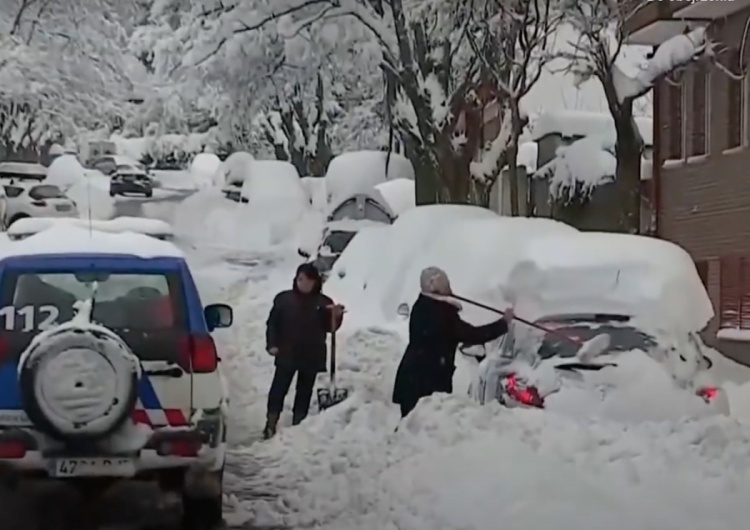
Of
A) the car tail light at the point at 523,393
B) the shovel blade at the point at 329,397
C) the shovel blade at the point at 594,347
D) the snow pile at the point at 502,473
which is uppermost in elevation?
the shovel blade at the point at 594,347

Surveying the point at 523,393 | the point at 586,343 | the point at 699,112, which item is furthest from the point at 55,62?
the point at 523,393

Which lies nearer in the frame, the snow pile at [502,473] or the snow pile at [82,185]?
the snow pile at [502,473]

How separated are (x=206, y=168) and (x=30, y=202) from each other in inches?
109

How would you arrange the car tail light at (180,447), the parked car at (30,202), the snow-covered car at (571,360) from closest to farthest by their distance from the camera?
the car tail light at (180,447), the snow-covered car at (571,360), the parked car at (30,202)

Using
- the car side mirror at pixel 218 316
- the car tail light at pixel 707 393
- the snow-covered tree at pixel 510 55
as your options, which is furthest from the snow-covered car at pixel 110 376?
the snow-covered tree at pixel 510 55

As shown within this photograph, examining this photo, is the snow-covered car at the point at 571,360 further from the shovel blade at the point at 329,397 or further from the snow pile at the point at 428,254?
the snow pile at the point at 428,254

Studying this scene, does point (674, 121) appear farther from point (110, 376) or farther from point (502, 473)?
point (110, 376)

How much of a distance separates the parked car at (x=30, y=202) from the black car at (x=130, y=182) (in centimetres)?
74

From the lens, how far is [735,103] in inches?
577

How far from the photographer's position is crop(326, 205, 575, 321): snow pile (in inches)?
524

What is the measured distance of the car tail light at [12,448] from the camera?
671 cm

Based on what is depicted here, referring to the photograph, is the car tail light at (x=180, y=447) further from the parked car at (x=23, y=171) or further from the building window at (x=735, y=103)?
the parked car at (x=23, y=171)

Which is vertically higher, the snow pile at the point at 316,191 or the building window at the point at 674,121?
the building window at the point at 674,121

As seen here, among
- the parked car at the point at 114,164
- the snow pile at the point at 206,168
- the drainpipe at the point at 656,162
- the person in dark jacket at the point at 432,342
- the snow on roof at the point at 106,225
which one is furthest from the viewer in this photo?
the snow pile at the point at 206,168
